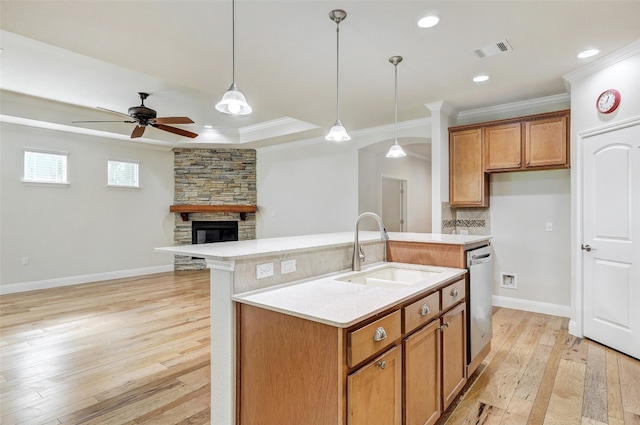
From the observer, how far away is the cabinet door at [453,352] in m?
2.13

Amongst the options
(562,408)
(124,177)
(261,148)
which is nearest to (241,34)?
(562,408)

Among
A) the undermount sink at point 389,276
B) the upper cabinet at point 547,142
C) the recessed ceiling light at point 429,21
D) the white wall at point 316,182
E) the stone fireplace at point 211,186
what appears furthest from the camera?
the stone fireplace at point 211,186

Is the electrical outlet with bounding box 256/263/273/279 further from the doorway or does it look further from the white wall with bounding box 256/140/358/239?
the doorway

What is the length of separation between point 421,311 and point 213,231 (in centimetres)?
655

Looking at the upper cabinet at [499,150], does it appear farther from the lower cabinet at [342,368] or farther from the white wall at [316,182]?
the lower cabinet at [342,368]

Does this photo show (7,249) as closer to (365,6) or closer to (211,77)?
(211,77)

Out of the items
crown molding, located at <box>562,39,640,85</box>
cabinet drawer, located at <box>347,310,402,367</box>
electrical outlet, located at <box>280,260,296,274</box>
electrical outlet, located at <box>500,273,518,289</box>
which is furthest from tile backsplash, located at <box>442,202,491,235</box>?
cabinet drawer, located at <box>347,310,402,367</box>

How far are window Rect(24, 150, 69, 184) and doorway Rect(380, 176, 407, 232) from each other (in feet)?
19.1

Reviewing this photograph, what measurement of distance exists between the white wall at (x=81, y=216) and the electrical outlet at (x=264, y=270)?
228 inches

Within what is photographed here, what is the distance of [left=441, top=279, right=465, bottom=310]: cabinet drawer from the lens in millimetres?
2150

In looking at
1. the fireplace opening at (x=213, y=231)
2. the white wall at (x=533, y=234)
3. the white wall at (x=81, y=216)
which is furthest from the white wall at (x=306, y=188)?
the white wall at (x=533, y=234)

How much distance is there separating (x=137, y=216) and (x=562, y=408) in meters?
7.21

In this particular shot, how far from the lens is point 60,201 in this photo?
596cm

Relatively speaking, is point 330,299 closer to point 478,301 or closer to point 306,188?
point 478,301
